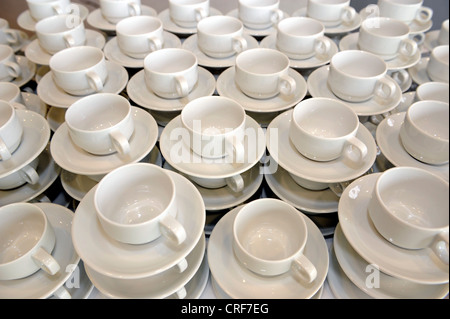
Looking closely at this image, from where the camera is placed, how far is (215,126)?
64 cm

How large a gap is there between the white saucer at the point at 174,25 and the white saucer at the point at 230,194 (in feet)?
1.44

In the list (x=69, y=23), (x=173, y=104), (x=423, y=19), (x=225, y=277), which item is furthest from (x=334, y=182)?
(x=69, y=23)

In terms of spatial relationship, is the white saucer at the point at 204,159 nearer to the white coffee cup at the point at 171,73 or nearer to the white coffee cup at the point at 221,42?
the white coffee cup at the point at 171,73

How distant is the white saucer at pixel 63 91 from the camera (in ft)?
2.22

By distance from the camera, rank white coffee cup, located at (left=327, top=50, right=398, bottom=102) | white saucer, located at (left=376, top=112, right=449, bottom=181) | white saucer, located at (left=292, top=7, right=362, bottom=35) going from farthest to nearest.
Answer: white saucer, located at (left=292, top=7, right=362, bottom=35)
white coffee cup, located at (left=327, top=50, right=398, bottom=102)
white saucer, located at (left=376, top=112, right=449, bottom=181)

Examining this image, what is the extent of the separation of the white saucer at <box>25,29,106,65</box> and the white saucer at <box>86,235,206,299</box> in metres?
0.52

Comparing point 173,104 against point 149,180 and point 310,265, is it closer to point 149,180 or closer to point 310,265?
point 149,180

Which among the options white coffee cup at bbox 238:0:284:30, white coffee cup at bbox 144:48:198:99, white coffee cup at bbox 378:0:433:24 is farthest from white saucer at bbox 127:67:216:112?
white coffee cup at bbox 378:0:433:24

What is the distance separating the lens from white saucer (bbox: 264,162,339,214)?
0.57 meters

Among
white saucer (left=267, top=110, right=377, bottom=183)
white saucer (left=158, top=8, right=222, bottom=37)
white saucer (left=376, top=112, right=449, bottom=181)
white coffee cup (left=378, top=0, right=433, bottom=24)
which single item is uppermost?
white coffee cup (left=378, top=0, right=433, bottom=24)

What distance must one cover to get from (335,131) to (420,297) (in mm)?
286

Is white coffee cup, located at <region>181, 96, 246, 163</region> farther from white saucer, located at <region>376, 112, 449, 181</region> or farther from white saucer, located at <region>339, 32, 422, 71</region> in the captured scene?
white saucer, located at <region>339, 32, 422, 71</region>

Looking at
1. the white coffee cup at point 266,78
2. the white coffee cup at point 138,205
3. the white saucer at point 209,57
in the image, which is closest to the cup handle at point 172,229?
the white coffee cup at point 138,205

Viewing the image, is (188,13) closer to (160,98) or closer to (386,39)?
(160,98)
